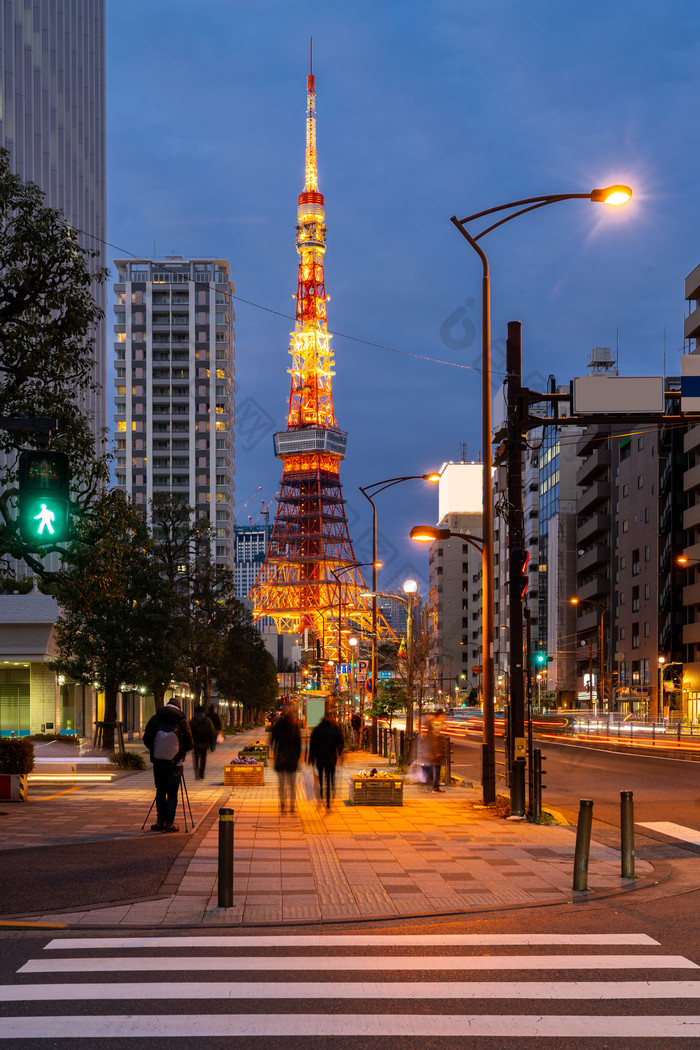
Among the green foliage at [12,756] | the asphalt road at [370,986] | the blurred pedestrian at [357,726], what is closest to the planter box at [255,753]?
the green foliage at [12,756]

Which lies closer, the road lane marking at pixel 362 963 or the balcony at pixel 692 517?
the road lane marking at pixel 362 963

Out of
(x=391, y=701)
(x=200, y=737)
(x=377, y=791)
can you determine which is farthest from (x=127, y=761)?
(x=377, y=791)

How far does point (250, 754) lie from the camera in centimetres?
3075

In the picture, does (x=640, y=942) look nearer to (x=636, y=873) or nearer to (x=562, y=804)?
(x=636, y=873)

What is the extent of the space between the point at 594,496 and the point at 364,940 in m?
94.7

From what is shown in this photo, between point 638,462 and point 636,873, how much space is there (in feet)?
261

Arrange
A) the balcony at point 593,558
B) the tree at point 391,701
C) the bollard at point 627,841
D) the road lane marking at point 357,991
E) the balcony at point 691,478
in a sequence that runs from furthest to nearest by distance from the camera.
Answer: the balcony at point 593,558
the balcony at point 691,478
the tree at point 391,701
the bollard at point 627,841
the road lane marking at point 357,991

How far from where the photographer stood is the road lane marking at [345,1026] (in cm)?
675

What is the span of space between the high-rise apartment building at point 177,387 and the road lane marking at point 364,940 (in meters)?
131

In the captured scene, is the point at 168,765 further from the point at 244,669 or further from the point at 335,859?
the point at 244,669

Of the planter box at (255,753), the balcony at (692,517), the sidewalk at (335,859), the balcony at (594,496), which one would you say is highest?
the balcony at (594,496)

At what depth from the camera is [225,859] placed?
1066 centimetres

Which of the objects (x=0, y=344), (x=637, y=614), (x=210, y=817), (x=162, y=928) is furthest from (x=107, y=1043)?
(x=637, y=614)

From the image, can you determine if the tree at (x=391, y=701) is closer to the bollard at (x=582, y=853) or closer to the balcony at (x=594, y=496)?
the bollard at (x=582, y=853)
